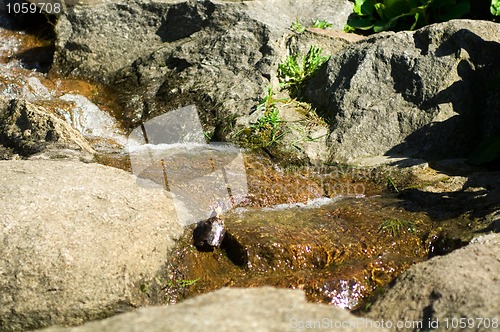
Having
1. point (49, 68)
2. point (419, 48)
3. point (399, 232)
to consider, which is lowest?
point (49, 68)

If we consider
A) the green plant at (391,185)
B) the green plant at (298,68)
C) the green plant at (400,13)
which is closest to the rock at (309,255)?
the green plant at (391,185)

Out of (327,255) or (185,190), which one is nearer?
(327,255)

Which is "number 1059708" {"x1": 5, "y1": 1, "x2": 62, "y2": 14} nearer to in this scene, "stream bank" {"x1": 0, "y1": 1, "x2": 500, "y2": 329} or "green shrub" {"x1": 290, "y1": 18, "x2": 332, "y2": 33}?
"stream bank" {"x1": 0, "y1": 1, "x2": 500, "y2": 329}

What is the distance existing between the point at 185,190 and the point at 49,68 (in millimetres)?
3308

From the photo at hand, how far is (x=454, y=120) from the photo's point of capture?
22.0 feet

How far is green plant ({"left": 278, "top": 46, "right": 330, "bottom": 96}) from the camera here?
24.3 ft

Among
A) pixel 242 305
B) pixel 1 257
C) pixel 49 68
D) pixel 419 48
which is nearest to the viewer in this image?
pixel 242 305

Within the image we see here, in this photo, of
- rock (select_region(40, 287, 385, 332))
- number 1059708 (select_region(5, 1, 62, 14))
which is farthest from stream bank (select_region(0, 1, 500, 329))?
rock (select_region(40, 287, 385, 332))

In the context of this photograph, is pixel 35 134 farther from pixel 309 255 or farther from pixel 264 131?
pixel 309 255

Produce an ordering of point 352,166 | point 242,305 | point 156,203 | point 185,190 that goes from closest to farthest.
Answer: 1. point 242,305
2. point 156,203
3. point 185,190
4. point 352,166

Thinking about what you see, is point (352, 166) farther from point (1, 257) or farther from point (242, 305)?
point (242, 305)

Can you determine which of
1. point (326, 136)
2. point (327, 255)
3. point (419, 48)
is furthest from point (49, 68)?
point (327, 255)

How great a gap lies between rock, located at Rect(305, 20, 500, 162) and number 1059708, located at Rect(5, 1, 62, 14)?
3.34 meters

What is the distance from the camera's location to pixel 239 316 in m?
2.78
